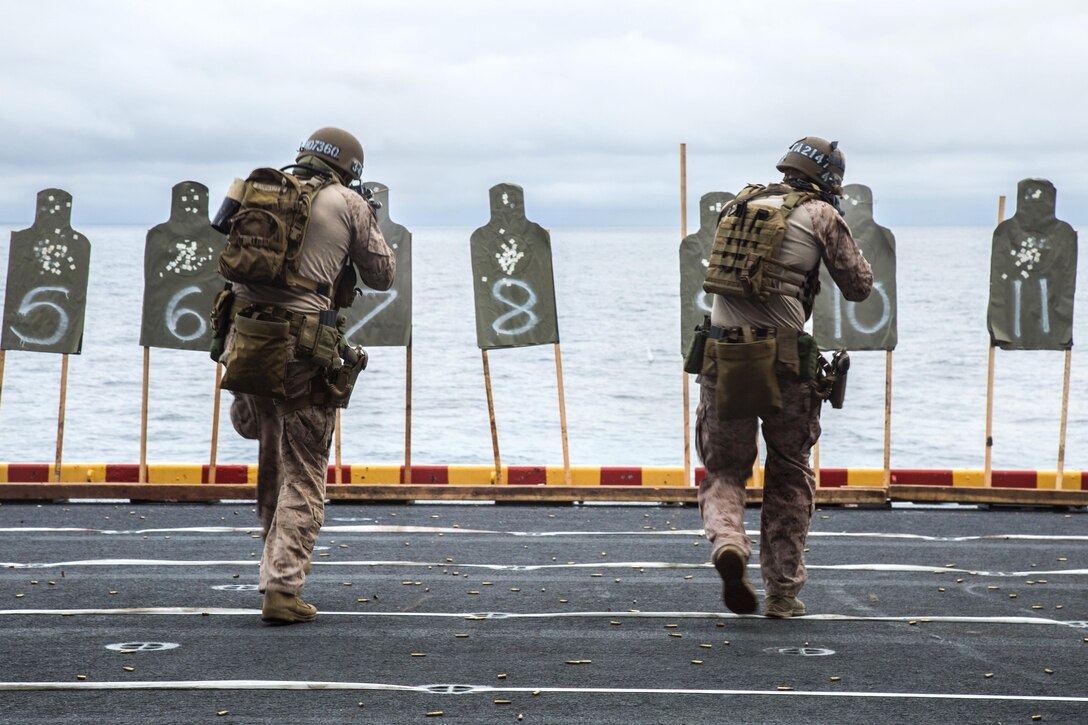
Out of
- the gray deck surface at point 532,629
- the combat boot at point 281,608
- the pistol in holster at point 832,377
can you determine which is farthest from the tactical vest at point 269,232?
the pistol in holster at point 832,377

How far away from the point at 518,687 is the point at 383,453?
530 inches

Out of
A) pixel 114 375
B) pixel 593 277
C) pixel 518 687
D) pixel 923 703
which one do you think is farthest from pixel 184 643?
pixel 593 277

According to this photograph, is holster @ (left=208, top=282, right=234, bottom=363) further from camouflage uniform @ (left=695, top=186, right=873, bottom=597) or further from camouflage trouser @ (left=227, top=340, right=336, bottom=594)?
camouflage uniform @ (left=695, top=186, right=873, bottom=597)

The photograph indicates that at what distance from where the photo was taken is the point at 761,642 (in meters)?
5.07

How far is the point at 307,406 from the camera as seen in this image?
5461 millimetres

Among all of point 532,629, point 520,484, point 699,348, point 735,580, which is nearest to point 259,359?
point 532,629

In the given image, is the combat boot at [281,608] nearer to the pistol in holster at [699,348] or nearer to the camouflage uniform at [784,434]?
the camouflage uniform at [784,434]

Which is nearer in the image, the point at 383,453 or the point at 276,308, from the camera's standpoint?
the point at 276,308

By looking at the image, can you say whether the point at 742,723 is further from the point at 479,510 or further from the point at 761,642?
the point at 479,510

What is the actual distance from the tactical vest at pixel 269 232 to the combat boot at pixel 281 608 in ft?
3.84

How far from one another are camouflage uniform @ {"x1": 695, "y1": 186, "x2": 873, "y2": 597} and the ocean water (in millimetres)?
10910

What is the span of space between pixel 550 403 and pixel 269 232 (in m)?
18.5

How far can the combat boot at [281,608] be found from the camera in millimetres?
5242

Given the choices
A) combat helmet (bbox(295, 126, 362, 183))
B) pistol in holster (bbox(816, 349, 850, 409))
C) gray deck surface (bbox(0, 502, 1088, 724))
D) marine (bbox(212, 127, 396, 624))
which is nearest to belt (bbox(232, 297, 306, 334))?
marine (bbox(212, 127, 396, 624))
